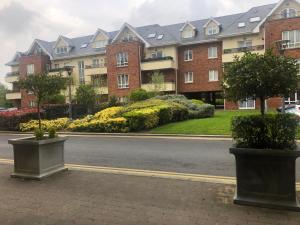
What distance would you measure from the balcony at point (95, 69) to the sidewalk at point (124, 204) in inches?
1387

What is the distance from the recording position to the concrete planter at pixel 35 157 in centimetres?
639

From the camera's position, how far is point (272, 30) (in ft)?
98.9

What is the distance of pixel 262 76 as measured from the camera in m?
5.01

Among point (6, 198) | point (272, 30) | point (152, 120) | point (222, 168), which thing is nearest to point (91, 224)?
point (6, 198)

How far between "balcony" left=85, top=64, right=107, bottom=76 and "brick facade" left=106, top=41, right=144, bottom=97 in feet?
3.81

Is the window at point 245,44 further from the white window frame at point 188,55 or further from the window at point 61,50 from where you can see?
the window at point 61,50

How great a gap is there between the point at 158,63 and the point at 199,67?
5.10 meters

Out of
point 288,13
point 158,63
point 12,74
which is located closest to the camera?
point 288,13

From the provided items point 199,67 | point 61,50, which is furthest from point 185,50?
point 61,50

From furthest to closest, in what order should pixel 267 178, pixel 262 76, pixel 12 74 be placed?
pixel 12 74 → pixel 262 76 → pixel 267 178

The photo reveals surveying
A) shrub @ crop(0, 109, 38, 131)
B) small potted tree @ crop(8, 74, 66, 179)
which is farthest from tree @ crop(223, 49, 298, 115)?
shrub @ crop(0, 109, 38, 131)

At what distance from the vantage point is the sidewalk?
168 inches

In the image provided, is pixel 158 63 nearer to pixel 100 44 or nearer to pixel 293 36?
pixel 100 44

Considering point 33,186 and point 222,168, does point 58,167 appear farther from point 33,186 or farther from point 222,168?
point 222,168
